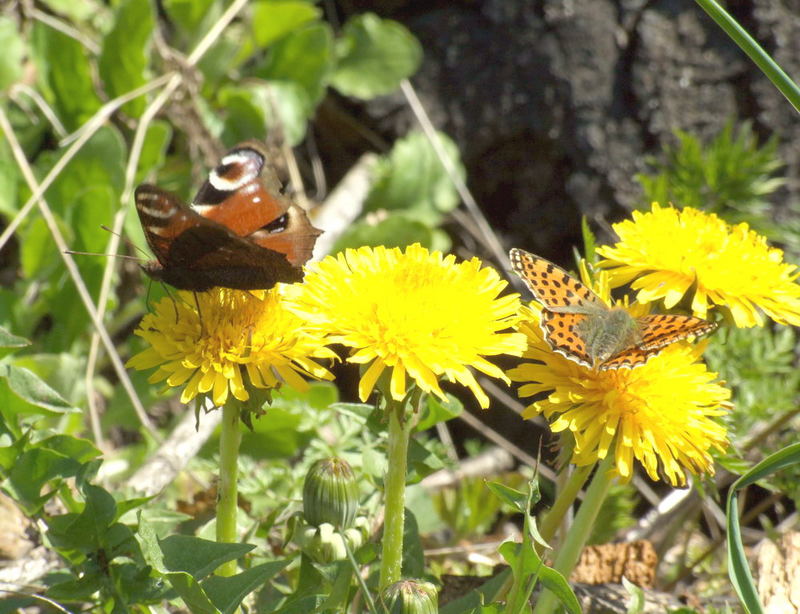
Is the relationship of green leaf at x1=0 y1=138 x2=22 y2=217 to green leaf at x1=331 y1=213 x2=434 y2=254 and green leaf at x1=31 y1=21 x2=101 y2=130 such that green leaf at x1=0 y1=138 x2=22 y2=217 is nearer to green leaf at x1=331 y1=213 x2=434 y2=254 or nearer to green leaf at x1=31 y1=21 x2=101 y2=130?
green leaf at x1=31 y1=21 x2=101 y2=130

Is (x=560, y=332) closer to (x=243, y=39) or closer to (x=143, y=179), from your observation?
(x=143, y=179)

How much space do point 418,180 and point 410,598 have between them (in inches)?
106

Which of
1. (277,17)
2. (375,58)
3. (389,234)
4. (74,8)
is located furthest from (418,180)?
(74,8)

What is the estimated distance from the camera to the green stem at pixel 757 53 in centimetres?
174

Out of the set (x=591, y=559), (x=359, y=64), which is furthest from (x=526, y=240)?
(x=591, y=559)

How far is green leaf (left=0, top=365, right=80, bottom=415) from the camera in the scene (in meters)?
1.93

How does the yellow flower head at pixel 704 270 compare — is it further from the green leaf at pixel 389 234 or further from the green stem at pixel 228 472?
the green leaf at pixel 389 234

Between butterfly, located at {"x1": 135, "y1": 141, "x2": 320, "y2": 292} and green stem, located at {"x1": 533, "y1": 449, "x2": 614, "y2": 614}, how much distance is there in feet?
2.33

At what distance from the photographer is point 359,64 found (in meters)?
4.18

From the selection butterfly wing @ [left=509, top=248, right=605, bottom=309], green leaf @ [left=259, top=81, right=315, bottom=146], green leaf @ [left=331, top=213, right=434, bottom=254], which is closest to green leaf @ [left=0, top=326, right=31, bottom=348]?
butterfly wing @ [left=509, top=248, right=605, bottom=309]

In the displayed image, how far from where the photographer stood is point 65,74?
12.5 ft

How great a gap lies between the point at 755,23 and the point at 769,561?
2.23 m

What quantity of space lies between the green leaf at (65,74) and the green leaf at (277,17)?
0.80 metres

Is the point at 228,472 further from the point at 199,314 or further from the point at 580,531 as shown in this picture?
the point at 580,531
